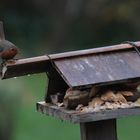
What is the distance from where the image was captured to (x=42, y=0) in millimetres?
12836

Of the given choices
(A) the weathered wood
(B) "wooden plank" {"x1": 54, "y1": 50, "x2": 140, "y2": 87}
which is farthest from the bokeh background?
(B) "wooden plank" {"x1": 54, "y1": 50, "x2": 140, "y2": 87}

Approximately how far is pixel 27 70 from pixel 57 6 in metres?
9.37

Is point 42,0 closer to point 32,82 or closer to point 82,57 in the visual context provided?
point 32,82

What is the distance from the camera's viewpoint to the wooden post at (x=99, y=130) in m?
3.25

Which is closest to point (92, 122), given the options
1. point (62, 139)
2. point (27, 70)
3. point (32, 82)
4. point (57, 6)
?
point (27, 70)

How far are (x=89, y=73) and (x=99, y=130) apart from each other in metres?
0.29

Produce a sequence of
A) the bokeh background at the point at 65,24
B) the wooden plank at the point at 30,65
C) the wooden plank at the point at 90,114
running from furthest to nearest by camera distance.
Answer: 1. the bokeh background at the point at 65,24
2. the wooden plank at the point at 30,65
3. the wooden plank at the point at 90,114

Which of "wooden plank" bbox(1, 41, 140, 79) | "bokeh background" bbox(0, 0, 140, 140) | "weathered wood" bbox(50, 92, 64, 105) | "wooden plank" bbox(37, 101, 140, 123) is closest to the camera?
"wooden plank" bbox(37, 101, 140, 123)

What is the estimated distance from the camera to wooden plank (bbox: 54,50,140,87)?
308cm

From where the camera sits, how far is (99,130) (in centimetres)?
326

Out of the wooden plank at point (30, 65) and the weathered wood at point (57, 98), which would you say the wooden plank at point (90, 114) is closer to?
the weathered wood at point (57, 98)

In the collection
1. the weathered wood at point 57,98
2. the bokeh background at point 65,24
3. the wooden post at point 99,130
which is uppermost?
the bokeh background at point 65,24

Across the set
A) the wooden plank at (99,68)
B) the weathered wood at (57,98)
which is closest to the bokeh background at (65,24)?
the weathered wood at (57,98)

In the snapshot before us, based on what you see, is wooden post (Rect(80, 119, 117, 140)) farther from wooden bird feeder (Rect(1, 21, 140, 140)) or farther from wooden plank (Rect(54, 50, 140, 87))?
wooden plank (Rect(54, 50, 140, 87))
